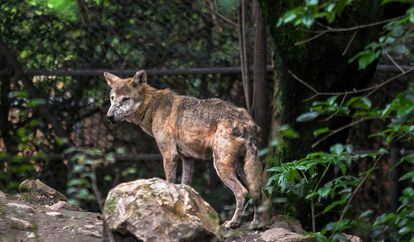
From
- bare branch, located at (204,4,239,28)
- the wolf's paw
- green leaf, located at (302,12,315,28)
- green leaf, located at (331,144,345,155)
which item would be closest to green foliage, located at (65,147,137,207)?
the wolf's paw

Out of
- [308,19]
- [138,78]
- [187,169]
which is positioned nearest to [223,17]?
[138,78]

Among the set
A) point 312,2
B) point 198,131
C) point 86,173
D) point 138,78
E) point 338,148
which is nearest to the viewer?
point 312,2

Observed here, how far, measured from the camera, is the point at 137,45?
11.4m

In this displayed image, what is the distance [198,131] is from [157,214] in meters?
2.30

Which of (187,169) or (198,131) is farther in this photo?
(187,169)

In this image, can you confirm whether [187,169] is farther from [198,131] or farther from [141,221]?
[141,221]

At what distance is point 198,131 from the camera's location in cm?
805

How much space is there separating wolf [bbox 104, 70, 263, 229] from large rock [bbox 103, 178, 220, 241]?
1.66 metres

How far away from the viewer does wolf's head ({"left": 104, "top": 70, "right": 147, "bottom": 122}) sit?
8734 mm

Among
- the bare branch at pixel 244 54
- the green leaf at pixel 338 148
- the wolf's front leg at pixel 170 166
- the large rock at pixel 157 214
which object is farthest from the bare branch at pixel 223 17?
the green leaf at pixel 338 148

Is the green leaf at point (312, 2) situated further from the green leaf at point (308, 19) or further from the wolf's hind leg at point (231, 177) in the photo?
the wolf's hind leg at point (231, 177)

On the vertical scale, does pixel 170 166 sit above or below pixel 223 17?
below

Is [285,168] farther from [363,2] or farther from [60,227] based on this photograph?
[363,2]

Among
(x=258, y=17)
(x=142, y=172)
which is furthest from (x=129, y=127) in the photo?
(x=258, y=17)
